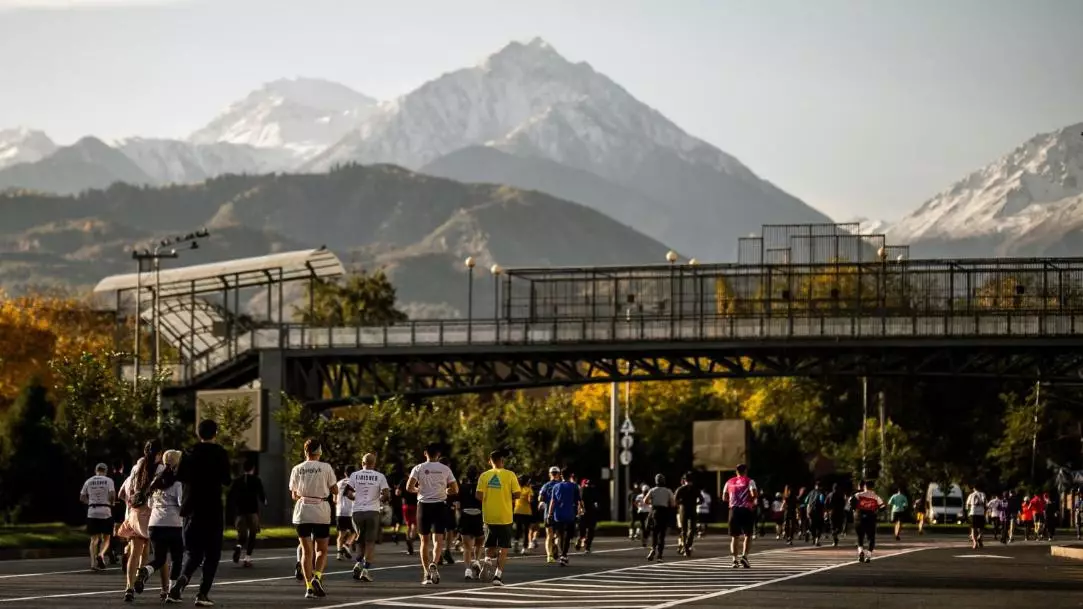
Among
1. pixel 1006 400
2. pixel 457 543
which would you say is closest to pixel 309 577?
pixel 457 543

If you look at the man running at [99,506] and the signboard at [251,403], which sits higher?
the signboard at [251,403]

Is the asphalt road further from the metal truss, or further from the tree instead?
the tree

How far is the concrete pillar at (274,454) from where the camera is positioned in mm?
78625

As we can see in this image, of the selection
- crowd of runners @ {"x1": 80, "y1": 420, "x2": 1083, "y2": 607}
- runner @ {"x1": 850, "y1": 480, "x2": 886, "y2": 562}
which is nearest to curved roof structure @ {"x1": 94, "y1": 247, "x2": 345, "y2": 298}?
crowd of runners @ {"x1": 80, "y1": 420, "x2": 1083, "y2": 607}

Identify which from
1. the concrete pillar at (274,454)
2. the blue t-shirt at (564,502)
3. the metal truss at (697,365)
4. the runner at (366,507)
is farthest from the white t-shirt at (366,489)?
the metal truss at (697,365)

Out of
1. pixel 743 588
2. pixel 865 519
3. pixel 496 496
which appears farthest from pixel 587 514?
pixel 743 588

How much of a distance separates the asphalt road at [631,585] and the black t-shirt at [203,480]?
45.6 inches

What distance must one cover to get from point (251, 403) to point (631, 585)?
4018 centimetres

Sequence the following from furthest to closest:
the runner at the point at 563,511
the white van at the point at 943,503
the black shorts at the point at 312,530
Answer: the white van at the point at 943,503 < the runner at the point at 563,511 < the black shorts at the point at 312,530

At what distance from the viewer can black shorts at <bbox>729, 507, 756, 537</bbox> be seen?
3666 cm

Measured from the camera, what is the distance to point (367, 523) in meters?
28.8

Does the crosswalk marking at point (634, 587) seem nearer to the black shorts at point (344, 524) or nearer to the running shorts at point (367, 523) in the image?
the running shorts at point (367, 523)

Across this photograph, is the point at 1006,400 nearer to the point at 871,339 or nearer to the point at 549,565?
the point at 871,339

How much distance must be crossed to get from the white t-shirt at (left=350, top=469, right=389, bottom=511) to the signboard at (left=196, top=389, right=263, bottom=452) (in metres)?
38.5
